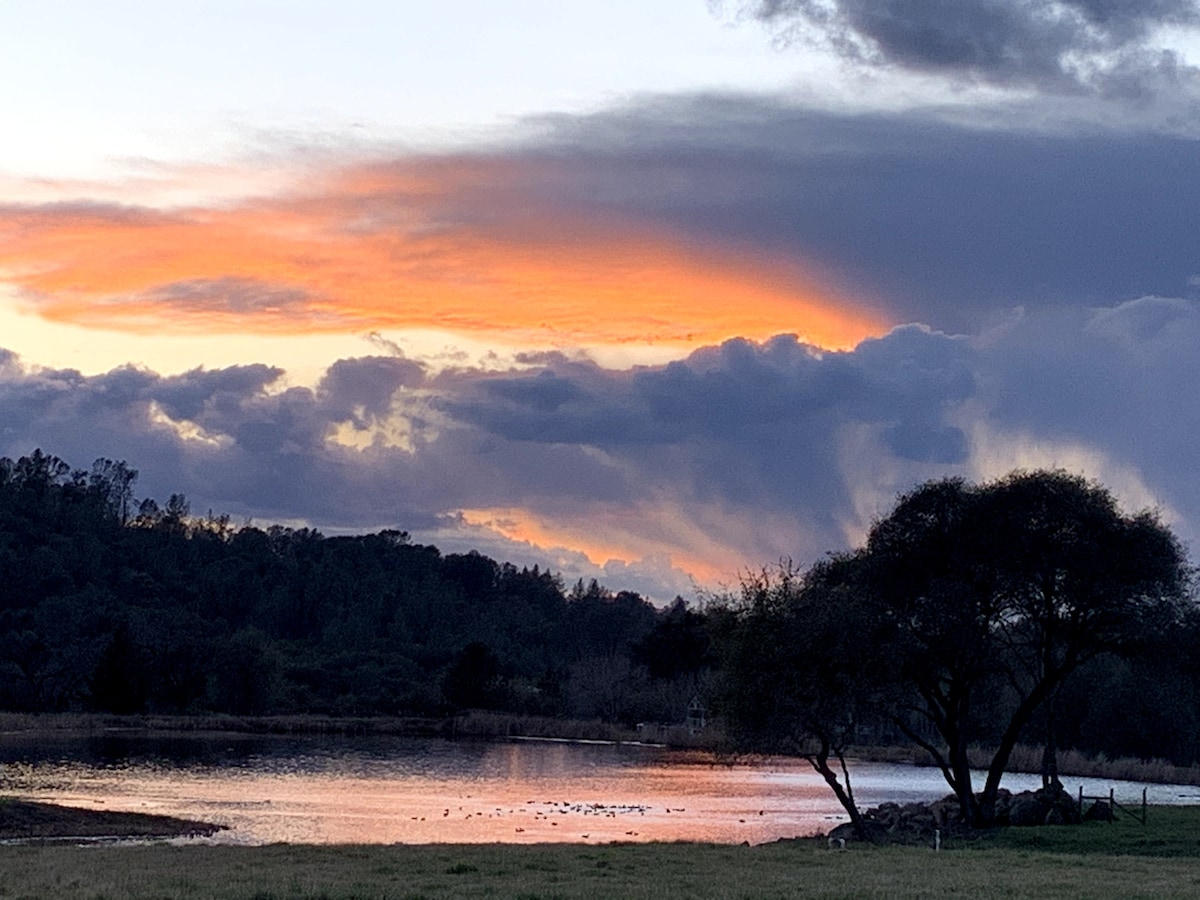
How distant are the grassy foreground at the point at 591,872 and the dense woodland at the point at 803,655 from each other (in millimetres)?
7255

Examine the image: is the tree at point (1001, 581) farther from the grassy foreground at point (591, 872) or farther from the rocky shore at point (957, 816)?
the grassy foreground at point (591, 872)

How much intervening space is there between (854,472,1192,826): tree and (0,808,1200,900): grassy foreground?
30.4 feet

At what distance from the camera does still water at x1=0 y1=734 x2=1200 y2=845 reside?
5144cm

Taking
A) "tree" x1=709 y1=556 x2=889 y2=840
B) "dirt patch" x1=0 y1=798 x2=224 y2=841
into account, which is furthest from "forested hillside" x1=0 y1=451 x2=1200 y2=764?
"dirt patch" x1=0 y1=798 x2=224 y2=841

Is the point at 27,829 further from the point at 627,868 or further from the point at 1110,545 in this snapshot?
the point at 1110,545

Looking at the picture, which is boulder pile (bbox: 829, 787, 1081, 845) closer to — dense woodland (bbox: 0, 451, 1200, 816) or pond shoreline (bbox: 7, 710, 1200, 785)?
dense woodland (bbox: 0, 451, 1200, 816)

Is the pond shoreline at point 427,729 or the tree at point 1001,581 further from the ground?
the tree at point 1001,581

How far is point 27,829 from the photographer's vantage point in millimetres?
46000

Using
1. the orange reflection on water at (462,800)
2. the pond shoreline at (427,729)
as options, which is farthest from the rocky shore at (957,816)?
the pond shoreline at (427,729)

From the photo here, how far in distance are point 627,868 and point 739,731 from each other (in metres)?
15.4

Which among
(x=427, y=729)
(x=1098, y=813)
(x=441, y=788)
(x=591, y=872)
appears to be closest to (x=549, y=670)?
(x=427, y=729)

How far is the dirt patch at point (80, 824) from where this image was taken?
150 feet

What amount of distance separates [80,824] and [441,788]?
1018 inches

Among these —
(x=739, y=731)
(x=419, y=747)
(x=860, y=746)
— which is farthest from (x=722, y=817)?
(x=860, y=746)
